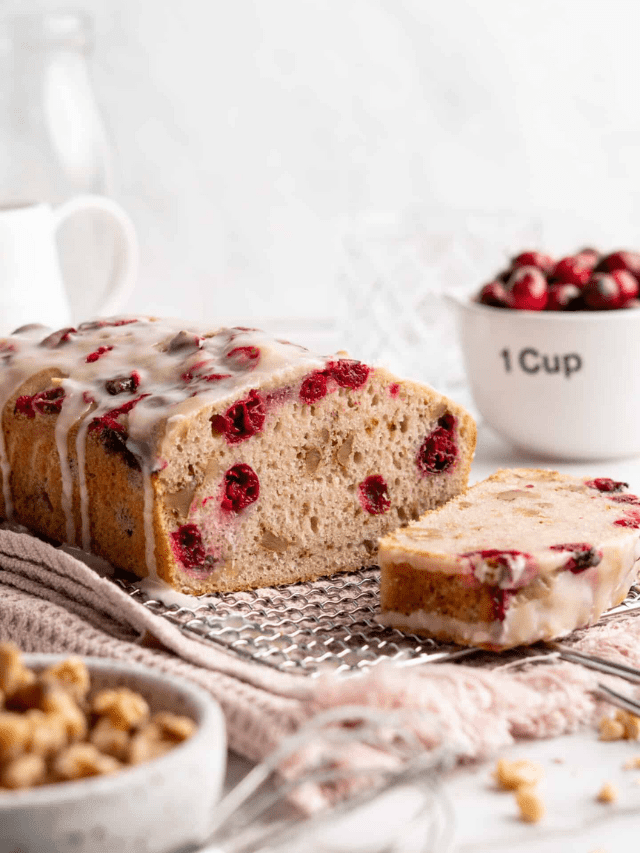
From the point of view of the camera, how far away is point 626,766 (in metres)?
1.70

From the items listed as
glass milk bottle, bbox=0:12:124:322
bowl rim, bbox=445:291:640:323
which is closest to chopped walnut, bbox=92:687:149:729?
bowl rim, bbox=445:291:640:323

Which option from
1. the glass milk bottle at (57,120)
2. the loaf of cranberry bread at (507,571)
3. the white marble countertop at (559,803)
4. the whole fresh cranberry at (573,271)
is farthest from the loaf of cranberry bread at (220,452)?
the glass milk bottle at (57,120)

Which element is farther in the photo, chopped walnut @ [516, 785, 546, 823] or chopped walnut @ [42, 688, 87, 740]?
chopped walnut @ [516, 785, 546, 823]

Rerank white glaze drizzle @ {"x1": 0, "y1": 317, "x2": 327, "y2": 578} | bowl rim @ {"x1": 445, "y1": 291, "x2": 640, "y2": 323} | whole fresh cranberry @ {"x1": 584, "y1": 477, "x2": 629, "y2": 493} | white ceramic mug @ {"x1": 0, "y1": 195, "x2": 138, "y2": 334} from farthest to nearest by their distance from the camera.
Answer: bowl rim @ {"x1": 445, "y1": 291, "x2": 640, "y2": 323} < white ceramic mug @ {"x1": 0, "y1": 195, "x2": 138, "y2": 334} < whole fresh cranberry @ {"x1": 584, "y1": 477, "x2": 629, "y2": 493} < white glaze drizzle @ {"x1": 0, "y1": 317, "x2": 327, "y2": 578}

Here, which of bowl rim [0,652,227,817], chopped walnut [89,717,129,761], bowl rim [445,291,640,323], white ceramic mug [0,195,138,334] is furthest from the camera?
bowl rim [445,291,640,323]

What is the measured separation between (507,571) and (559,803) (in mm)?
475

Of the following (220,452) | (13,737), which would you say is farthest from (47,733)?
(220,452)

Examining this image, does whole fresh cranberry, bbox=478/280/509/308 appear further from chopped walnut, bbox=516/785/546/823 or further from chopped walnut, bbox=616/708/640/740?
chopped walnut, bbox=516/785/546/823

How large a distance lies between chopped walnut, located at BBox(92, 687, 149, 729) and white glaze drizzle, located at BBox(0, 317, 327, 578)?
83 cm

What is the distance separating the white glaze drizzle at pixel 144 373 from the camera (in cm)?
227

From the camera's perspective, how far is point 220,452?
2301 millimetres

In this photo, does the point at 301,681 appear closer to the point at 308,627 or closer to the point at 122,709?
the point at 308,627

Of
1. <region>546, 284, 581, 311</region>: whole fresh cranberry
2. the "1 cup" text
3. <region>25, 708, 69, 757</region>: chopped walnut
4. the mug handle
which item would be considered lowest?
the "1 cup" text

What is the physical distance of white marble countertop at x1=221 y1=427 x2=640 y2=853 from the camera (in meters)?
1.51
